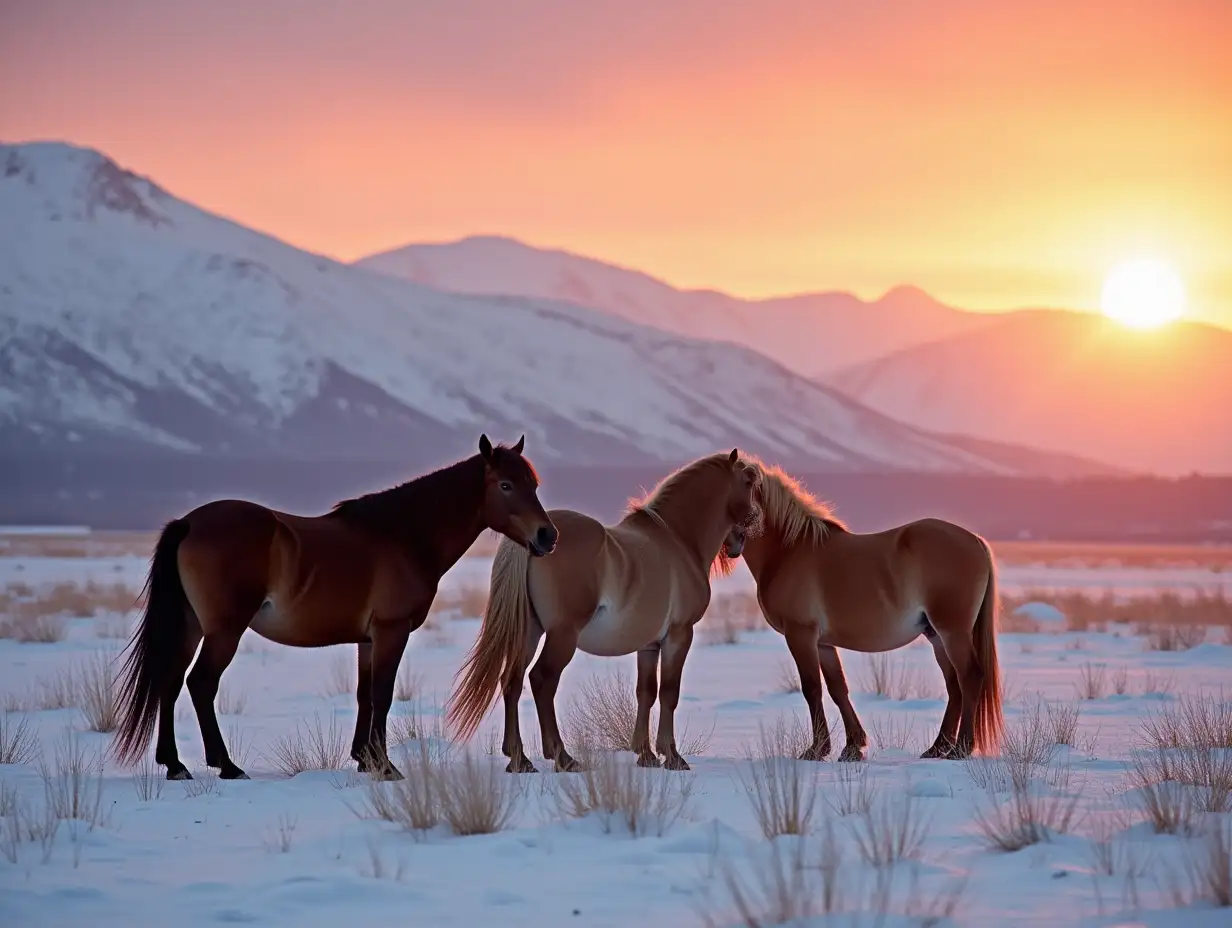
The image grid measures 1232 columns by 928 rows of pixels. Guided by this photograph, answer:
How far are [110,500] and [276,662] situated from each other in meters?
92.9

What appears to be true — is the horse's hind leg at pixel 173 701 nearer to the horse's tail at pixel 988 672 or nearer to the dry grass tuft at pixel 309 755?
the dry grass tuft at pixel 309 755

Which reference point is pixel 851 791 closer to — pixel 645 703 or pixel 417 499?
pixel 645 703

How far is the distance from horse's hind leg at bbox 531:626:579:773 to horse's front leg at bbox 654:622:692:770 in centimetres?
58

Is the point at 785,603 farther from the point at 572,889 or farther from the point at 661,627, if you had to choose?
the point at 572,889

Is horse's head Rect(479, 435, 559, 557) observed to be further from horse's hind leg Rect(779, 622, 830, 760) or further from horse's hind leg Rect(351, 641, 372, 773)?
horse's hind leg Rect(779, 622, 830, 760)

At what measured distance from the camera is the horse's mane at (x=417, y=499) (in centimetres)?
1023

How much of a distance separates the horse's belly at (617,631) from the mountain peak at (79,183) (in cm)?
14522

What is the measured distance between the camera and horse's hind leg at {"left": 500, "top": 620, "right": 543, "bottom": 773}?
394 inches

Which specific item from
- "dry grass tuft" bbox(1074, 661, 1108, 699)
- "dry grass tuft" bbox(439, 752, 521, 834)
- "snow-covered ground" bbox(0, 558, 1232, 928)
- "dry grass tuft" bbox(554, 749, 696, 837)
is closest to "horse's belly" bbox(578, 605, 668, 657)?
"snow-covered ground" bbox(0, 558, 1232, 928)

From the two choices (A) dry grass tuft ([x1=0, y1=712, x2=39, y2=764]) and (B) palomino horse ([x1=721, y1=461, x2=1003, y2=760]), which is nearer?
(A) dry grass tuft ([x1=0, y1=712, x2=39, y2=764])

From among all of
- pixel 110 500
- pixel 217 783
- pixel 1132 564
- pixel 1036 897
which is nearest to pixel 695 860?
pixel 1036 897

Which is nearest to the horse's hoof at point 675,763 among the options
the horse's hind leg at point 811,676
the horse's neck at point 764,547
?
the horse's hind leg at point 811,676

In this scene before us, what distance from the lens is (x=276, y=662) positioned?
20062 millimetres

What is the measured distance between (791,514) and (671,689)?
1.70 metres
